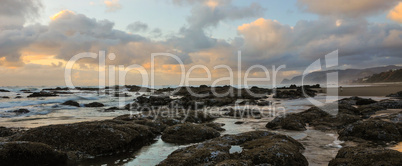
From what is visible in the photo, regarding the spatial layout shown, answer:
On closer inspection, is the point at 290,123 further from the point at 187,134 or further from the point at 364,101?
the point at 364,101

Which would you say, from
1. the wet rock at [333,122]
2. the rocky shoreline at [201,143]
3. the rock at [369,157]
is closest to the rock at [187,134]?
the rocky shoreline at [201,143]

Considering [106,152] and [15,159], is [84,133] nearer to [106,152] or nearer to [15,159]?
[106,152]

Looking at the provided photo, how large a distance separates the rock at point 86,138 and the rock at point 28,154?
Result: 769mm

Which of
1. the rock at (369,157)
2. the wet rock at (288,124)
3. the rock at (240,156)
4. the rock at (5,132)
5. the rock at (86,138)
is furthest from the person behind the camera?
the wet rock at (288,124)

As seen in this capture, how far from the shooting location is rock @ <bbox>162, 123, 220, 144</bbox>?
33.6 feet

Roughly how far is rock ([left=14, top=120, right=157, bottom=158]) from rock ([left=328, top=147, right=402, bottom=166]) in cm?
750

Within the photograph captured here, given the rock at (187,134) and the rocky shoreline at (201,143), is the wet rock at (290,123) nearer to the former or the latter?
the rocky shoreline at (201,143)

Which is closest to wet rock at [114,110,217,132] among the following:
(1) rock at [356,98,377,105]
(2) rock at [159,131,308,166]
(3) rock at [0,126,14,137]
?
(3) rock at [0,126,14,137]

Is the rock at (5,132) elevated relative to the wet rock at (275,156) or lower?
lower

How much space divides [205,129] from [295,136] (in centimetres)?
453

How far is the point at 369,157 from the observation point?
554 cm

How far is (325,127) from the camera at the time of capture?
12.3m

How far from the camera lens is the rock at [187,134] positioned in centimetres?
1023

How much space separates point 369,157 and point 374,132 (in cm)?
486
